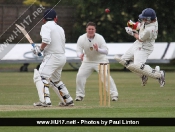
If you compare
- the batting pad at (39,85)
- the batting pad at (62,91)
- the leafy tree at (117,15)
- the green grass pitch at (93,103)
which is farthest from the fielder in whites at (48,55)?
the leafy tree at (117,15)

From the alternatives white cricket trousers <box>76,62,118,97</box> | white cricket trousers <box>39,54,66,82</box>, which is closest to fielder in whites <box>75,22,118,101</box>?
white cricket trousers <box>76,62,118,97</box>

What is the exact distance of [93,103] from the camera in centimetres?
1628

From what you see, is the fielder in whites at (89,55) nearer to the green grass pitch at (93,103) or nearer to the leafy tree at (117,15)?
the green grass pitch at (93,103)

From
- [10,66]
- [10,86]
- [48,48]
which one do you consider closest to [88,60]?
[48,48]

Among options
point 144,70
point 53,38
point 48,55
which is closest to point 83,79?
point 144,70

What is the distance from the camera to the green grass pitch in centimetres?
1145

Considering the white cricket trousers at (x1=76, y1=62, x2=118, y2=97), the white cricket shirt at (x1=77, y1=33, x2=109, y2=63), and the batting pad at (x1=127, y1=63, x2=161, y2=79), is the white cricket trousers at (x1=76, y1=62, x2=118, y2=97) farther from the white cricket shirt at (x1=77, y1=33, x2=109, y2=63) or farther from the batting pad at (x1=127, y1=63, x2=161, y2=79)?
the batting pad at (x1=127, y1=63, x2=161, y2=79)

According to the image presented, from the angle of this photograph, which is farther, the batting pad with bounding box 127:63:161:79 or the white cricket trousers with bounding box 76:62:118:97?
the white cricket trousers with bounding box 76:62:118:97

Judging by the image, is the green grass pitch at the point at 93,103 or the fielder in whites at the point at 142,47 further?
the fielder in whites at the point at 142,47

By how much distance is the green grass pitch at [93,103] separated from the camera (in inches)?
451

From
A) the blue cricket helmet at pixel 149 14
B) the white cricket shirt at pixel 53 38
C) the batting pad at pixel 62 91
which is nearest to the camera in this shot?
the white cricket shirt at pixel 53 38

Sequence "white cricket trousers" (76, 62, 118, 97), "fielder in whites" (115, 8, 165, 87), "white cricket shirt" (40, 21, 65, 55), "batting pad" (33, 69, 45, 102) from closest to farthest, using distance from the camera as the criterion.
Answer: "batting pad" (33, 69, 45, 102), "white cricket shirt" (40, 21, 65, 55), "fielder in whites" (115, 8, 165, 87), "white cricket trousers" (76, 62, 118, 97)

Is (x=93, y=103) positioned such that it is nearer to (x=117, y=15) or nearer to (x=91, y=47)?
(x=91, y=47)

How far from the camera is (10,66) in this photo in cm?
3662
